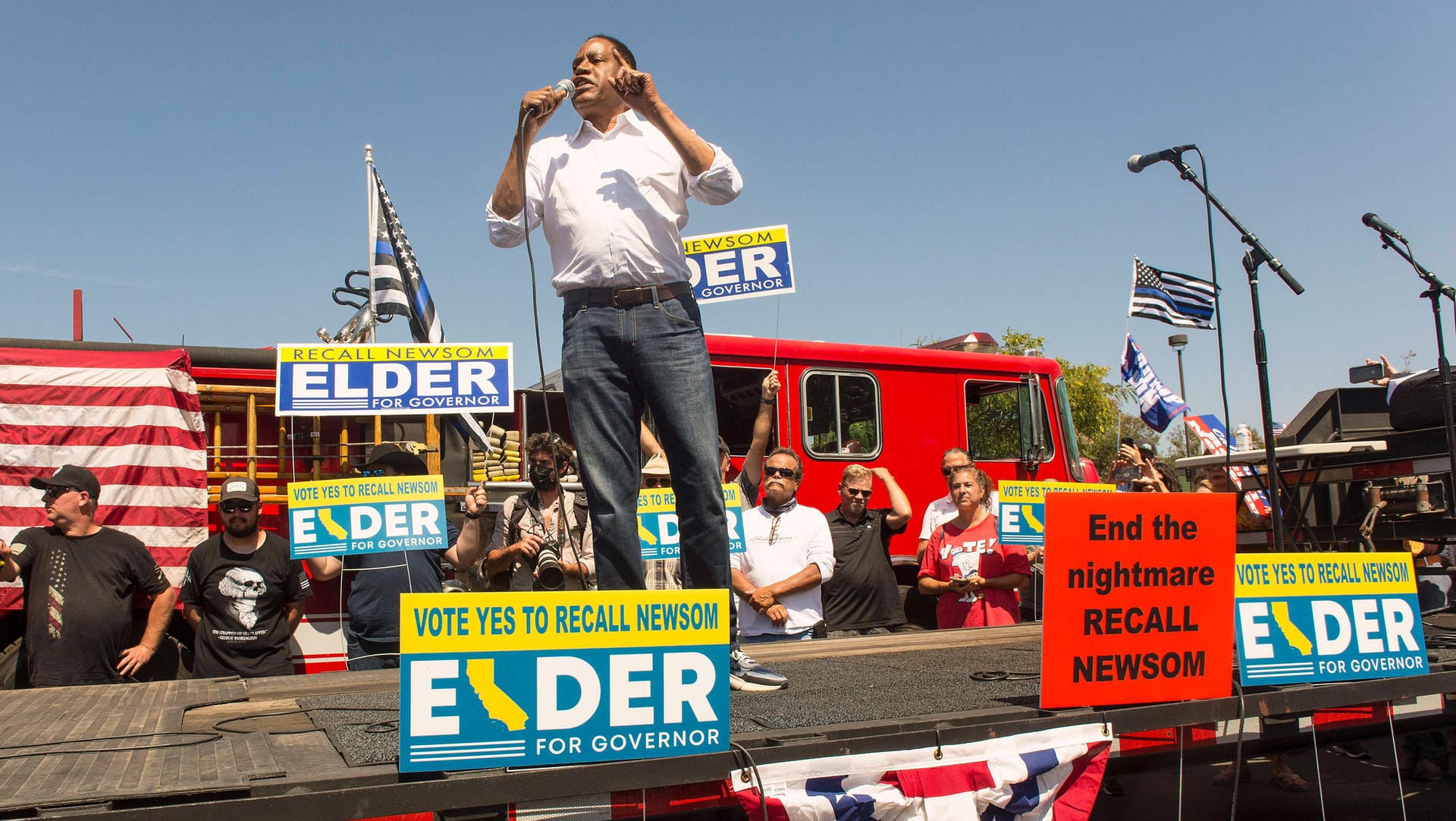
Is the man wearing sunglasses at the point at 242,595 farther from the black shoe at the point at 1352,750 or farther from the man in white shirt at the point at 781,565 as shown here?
the black shoe at the point at 1352,750

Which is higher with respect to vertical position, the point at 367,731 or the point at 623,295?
the point at 623,295

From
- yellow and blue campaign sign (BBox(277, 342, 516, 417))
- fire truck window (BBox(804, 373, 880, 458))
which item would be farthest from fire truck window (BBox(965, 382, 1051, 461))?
yellow and blue campaign sign (BBox(277, 342, 516, 417))

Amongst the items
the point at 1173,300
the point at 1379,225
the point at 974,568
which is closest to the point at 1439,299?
the point at 1379,225

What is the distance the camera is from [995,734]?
2.51 m

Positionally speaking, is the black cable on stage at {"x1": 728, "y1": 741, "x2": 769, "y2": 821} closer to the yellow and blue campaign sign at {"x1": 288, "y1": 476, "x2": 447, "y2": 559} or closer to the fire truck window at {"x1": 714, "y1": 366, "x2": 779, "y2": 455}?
the yellow and blue campaign sign at {"x1": 288, "y1": 476, "x2": 447, "y2": 559}

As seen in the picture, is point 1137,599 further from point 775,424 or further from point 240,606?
point 775,424

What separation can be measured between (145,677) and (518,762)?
3.92m

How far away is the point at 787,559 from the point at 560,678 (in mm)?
3545

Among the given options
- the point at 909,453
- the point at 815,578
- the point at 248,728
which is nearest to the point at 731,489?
the point at 815,578

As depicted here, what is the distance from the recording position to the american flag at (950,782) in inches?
87.6

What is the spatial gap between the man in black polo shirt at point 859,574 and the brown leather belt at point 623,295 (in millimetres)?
3417

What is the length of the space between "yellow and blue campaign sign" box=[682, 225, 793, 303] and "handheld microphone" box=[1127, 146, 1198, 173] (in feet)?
8.26

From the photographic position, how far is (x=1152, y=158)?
7.43 m

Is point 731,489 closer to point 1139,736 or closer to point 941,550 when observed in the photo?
point 941,550
